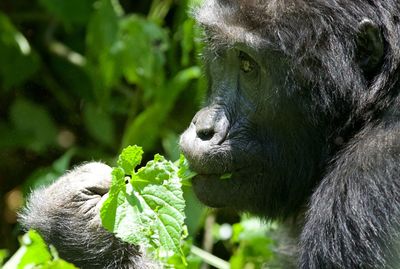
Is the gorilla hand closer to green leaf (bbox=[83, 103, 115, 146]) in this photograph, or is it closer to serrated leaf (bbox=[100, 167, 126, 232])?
serrated leaf (bbox=[100, 167, 126, 232])

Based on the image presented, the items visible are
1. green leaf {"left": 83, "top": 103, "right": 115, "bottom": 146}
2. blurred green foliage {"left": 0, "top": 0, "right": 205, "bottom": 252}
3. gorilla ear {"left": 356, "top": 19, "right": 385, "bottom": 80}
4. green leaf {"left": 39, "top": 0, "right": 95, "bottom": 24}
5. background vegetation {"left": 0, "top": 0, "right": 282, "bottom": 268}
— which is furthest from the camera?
green leaf {"left": 83, "top": 103, "right": 115, "bottom": 146}

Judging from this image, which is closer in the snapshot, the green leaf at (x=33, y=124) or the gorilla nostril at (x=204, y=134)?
the gorilla nostril at (x=204, y=134)

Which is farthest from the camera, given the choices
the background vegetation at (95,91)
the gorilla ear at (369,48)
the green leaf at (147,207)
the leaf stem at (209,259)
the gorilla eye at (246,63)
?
the background vegetation at (95,91)

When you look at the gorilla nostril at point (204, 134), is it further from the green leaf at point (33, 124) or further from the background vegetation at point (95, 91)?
the green leaf at point (33, 124)

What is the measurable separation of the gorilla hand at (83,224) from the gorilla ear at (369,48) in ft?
3.22

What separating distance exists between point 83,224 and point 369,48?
3.89 ft

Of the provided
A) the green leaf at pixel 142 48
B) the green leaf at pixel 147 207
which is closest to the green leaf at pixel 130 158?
the green leaf at pixel 147 207

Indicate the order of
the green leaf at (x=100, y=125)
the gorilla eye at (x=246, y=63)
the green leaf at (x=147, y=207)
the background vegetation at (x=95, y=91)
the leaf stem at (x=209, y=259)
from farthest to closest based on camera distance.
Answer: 1. the green leaf at (x=100, y=125)
2. the background vegetation at (x=95, y=91)
3. the leaf stem at (x=209, y=259)
4. the gorilla eye at (x=246, y=63)
5. the green leaf at (x=147, y=207)

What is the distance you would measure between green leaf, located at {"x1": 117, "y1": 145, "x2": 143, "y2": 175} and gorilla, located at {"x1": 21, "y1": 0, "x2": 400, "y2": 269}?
0.19 metres

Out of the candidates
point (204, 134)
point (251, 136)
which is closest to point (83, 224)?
point (204, 134)

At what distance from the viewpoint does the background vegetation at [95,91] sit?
4828 mm

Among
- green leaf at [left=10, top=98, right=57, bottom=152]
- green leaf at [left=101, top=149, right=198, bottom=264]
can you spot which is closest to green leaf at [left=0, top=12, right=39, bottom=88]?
green leaf at [left=10, top=98, right=57, bottom=152]

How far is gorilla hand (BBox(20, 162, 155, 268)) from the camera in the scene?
3.33 meters

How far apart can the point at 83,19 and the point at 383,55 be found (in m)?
2.70
